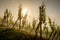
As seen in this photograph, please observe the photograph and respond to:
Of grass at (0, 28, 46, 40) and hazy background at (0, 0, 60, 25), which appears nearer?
grass at (0, 28, 46, 40)

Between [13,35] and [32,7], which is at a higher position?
[32,7]

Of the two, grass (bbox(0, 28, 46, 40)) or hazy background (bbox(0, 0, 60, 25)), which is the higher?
hazy background (bbox(0, 0, 60, 25))

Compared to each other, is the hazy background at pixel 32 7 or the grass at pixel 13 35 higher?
the hazy background at pixel 32 7

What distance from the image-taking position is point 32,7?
413 centimetres

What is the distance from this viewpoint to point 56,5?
4207 mm

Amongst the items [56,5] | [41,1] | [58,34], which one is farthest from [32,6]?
[58,34]

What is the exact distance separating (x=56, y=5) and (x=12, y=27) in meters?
0.99

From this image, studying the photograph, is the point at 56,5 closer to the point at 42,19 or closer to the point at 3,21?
the point at 42,19

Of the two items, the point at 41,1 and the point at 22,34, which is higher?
the point at 41,1

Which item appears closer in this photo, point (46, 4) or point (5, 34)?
point (5, 34)

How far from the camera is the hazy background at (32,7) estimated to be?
13.3 ft

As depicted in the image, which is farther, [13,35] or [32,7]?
[32,7]

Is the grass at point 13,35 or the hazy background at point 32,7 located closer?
the grass at point 13,35

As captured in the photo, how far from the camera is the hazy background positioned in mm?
4062
